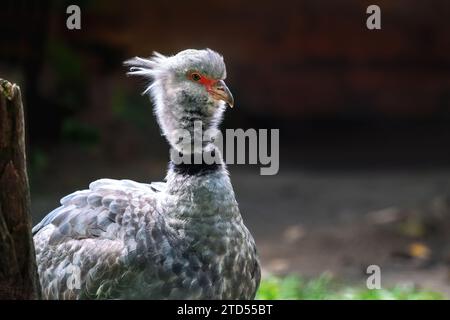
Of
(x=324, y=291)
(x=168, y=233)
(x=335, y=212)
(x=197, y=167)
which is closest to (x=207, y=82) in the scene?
(x=197, y=167)

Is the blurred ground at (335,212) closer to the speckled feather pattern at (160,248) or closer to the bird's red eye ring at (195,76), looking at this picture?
the speckled feather pattern at (160,248)

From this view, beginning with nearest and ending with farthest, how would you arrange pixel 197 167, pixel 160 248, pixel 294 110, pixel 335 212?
pixel 160 248, pixel 197 167, pixel 335 212, pixel 294 110

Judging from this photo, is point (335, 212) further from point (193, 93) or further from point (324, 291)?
point (193, 93)

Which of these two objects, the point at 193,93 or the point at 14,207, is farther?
the point at 193,93

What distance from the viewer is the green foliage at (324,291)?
4512 mm

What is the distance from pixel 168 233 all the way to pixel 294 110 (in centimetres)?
770

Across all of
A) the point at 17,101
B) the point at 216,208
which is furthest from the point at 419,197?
the point at 17,101

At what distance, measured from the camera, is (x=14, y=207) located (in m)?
2.64

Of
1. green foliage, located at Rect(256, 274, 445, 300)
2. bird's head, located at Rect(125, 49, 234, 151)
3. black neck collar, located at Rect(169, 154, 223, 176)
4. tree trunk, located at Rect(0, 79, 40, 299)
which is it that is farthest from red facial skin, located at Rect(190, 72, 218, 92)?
green foliage, located at Rect(256, 274, 445, 300)

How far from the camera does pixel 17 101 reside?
2.59 m

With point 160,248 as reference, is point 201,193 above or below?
above

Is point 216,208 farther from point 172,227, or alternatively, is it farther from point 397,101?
point 397,101

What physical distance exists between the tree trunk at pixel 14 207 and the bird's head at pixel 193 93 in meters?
0.75

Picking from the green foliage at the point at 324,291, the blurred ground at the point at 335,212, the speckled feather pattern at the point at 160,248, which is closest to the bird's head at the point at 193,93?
the speckled feather pattern at the point at 160,248
